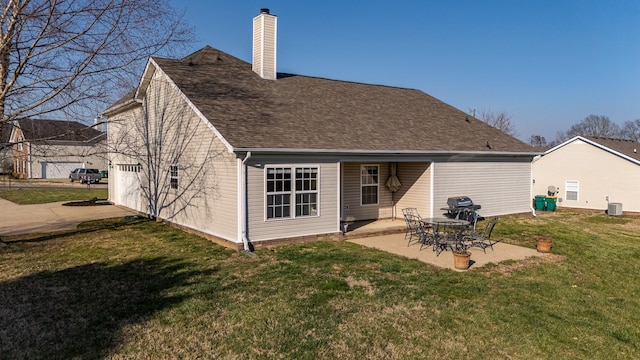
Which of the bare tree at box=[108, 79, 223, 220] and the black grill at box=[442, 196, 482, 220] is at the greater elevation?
the bare tree at box=[108, 79, 223, 220]

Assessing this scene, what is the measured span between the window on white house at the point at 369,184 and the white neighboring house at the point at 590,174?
31.5ft

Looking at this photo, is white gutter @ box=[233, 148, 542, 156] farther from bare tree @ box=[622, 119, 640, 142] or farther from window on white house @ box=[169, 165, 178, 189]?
bare tree @ box=[622, 119, 640, 142]

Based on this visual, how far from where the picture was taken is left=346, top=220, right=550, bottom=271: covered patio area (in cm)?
995

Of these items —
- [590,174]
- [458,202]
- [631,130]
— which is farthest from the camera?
[631,130]

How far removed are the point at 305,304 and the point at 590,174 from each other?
19.5 m

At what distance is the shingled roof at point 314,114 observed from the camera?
11.6 metres

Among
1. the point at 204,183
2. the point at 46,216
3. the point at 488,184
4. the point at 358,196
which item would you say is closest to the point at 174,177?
the point at 204,183

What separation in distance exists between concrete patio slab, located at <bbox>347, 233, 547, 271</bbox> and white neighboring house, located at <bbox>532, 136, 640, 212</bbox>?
10928mm

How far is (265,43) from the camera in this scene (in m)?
15.2

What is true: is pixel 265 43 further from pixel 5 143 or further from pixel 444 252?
pixel 444 252

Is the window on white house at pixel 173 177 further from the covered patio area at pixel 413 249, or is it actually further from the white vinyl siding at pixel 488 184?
the white vinyl siding at pixel 488 184

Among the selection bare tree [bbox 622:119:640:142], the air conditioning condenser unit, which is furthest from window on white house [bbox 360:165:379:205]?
bare tree [bbox 622:119:640:142]

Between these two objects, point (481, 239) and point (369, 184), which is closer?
point (481, 239)

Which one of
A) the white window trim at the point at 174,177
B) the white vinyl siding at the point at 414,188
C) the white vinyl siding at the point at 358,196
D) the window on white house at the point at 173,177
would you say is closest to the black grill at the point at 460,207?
the white vinyl siding at the point at 414,188
